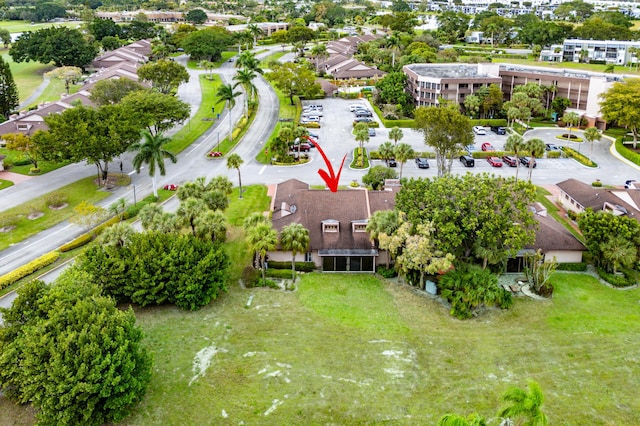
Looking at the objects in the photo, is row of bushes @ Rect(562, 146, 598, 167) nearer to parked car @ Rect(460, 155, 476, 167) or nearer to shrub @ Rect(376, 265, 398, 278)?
parked car @ Rect(460, 155, 476, 167)

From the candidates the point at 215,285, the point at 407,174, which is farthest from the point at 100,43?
the point at 215,285

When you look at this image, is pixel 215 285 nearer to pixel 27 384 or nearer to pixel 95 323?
pixel 95 323

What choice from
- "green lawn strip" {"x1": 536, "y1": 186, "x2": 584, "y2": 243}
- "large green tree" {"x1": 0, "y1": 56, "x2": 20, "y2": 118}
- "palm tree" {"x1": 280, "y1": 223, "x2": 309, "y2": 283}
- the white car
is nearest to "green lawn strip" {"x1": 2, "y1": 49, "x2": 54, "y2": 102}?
"large green tree" {"x1": 0, "y1": 56, "x2": 20, "y2": 118}

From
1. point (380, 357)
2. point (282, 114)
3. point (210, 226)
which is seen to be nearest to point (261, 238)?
point (210, 226)

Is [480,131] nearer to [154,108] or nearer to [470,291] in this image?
[154,108]

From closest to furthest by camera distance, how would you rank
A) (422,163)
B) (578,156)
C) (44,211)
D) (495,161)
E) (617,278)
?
1. (617,278)
2. (44,211)
3. (422,163)
4. (495,161)
5. (578,156)

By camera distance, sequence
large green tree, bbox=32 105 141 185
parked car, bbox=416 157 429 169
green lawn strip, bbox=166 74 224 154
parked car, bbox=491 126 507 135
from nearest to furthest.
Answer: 1. large green tree, bbox=32 105 141 185
2. parked car, bbox=416 157 429 169
3. green lawn strip, bbox=166 74 224 154
4. parked car, bbox=491 126 507 135

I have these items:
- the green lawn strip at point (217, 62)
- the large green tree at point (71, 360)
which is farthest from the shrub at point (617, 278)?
the green lawn strip at point (217, 62)
